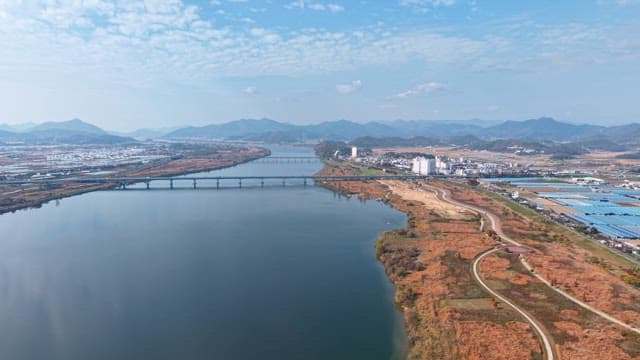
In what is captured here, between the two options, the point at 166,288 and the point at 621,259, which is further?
the point at 621,259

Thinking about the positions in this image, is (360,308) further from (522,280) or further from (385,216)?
A: (385,216)

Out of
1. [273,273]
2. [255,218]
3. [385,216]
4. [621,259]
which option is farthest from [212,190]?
[621,259]

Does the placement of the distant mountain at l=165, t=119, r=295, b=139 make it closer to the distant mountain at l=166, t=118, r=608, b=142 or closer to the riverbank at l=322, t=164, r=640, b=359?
the distant mountain at l=166, t=118, r=608, b=142

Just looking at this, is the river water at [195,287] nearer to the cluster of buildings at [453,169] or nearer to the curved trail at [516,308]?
the curved trail at [516,308]

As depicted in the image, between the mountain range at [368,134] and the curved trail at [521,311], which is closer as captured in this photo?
the curved trail at [521,311]

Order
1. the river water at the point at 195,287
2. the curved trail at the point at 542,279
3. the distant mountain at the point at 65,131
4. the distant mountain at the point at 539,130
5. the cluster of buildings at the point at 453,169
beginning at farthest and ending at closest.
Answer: the distant mountain at the point at 539,130, the distant mountain at the point at 65,131, the cluster of buildings at the point at 453,169, the curved trail at the point at 542,279, the river water at the point at 195,287

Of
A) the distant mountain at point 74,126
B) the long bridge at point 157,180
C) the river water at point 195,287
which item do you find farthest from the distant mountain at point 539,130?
the distant mountain at point 74,126
